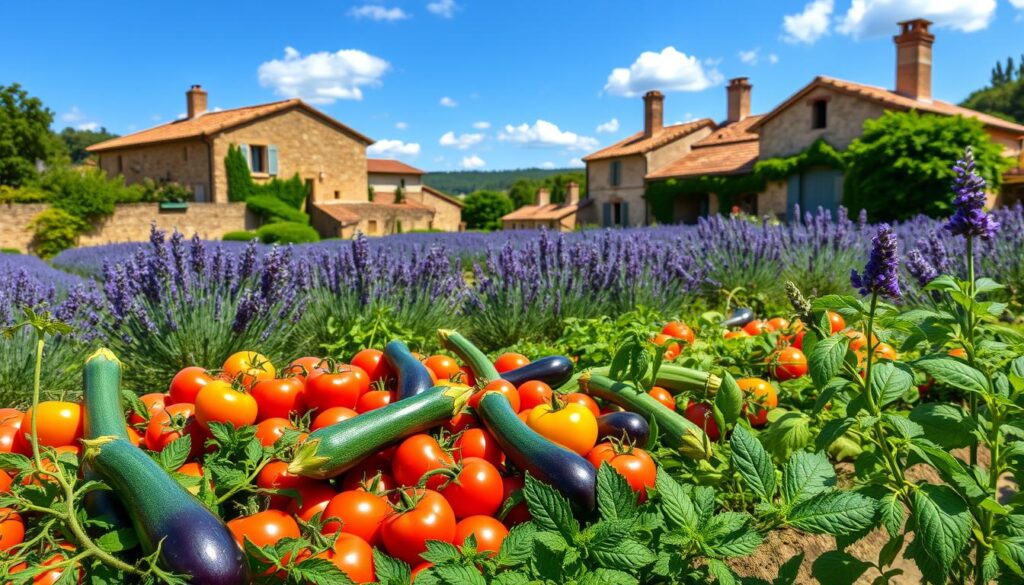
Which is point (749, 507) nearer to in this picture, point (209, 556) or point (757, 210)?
point (209, 556)

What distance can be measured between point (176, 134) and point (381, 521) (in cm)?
3791

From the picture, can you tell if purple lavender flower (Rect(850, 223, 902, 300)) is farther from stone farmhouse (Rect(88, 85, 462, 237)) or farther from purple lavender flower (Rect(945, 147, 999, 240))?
stone farmhouse (Rect(88, 85, 462, 237))

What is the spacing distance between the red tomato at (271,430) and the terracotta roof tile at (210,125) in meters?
34.2

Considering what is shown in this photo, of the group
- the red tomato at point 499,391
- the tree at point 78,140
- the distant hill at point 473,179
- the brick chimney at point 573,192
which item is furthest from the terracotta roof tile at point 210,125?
the distant hill at point 473,179

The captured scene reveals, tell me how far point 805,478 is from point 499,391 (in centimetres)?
87

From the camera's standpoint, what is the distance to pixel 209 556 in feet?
4.22

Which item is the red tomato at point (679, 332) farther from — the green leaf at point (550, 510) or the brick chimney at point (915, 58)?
the brick chimney at point (915, 58)

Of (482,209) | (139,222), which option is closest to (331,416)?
(139,222)

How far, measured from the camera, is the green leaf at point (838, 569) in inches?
61.5

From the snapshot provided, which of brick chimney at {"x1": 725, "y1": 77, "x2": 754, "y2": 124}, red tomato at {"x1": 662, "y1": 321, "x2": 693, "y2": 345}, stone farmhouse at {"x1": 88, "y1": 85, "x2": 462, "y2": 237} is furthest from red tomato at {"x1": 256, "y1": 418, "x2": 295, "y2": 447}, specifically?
brick chimney at {"x1": 725, "y1": 77, "x2": 754, "y2": 124}

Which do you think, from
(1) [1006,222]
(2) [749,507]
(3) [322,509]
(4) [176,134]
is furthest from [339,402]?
(4) [176,134]

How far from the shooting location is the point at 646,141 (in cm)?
3719

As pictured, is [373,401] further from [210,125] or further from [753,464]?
[210,125]

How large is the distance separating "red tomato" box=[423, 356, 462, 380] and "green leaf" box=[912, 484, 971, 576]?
5.02ft
